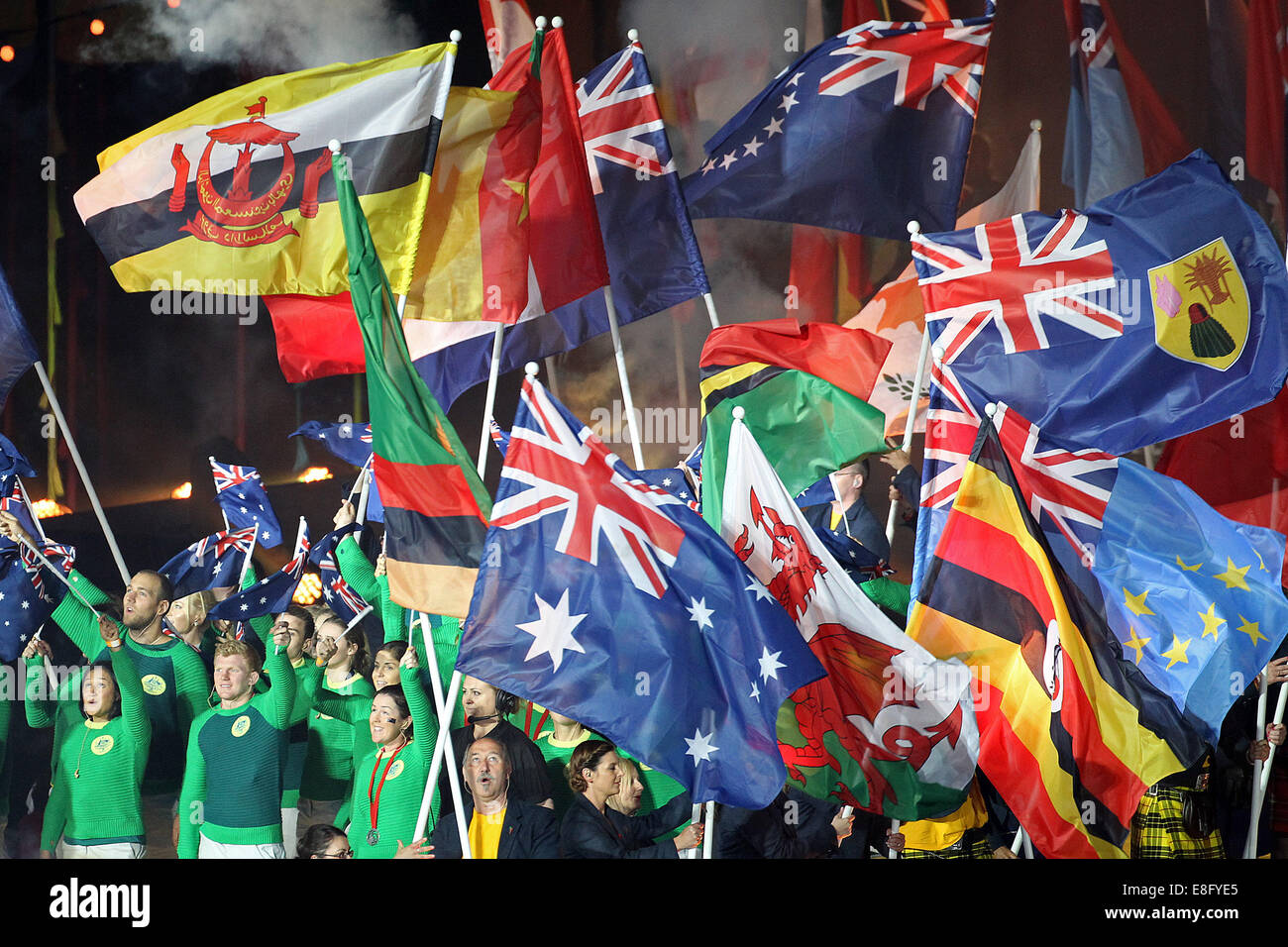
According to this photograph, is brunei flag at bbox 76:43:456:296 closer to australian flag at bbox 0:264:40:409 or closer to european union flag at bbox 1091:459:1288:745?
australian flag at bbox 0:264:40:409

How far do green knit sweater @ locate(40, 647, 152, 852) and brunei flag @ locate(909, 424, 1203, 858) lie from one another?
3055mm

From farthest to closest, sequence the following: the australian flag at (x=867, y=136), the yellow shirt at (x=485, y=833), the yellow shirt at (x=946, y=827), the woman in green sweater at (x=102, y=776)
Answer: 1. the australian flag at (x=867, y=136)
2. the woman in green sweater at (x=102, y=776)
3. the yellow shirt at (x=946, y=827)
4. the yellow shirt at (x=485, y=833)

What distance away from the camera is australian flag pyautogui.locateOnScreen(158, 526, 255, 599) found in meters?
7.20

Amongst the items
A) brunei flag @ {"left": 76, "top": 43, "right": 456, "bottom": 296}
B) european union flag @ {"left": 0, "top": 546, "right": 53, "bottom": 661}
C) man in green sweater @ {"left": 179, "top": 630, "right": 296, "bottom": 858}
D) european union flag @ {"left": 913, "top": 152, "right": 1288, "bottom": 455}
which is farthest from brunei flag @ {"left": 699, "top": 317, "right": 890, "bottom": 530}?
european union flag @ {"left": 0, "top": 546, "right": 53, "bottom": 661}

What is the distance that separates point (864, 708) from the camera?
486cm

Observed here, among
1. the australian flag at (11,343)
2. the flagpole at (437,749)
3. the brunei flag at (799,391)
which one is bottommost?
the flagpole at (437,749)

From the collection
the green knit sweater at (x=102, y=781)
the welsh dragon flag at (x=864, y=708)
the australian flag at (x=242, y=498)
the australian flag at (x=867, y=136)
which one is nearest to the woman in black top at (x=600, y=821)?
the welsh dragon flag at (x=864, y=708)

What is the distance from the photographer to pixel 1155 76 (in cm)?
1138

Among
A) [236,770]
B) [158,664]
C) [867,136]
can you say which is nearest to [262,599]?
[158,664]

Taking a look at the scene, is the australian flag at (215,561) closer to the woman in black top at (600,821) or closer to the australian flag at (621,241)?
the australian flag at (621,241)

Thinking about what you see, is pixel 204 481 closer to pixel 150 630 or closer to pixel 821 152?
pixel 150 630

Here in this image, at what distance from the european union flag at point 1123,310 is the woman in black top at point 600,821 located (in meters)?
2.23

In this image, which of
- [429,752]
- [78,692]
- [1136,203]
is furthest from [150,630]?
[1136,203]

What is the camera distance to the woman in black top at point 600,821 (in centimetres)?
466
